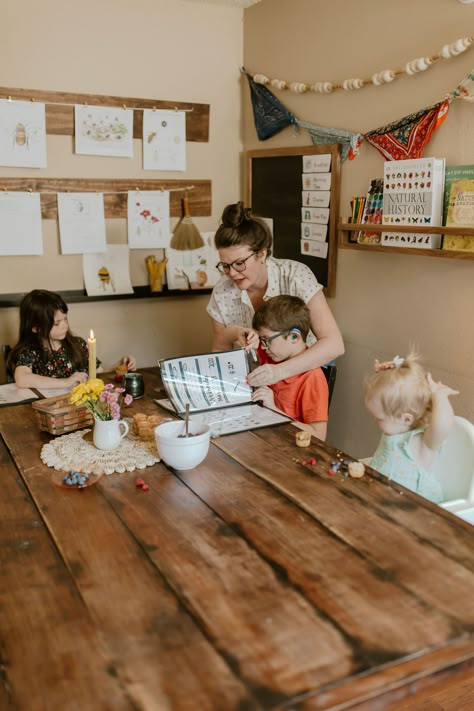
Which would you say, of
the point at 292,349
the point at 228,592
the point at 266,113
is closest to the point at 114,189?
the point at 266,113

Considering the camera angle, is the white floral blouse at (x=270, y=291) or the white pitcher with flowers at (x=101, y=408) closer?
the white pitcher with flowers at (x=101, y=408)

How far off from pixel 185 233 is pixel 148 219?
208 mm

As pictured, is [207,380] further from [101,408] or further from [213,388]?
[101,408]

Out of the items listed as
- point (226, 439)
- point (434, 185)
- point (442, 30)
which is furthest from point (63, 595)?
point (442, 30)

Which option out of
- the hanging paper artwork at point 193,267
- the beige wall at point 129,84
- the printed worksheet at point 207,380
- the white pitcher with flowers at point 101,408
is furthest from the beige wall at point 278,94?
the white pitcher with flowers at point 101,408

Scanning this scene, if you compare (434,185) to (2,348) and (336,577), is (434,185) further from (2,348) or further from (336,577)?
(2,348)

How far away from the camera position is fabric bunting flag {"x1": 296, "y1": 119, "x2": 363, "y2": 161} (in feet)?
8.87

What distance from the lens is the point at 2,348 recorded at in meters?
3.11

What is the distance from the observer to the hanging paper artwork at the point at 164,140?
3.33 meters

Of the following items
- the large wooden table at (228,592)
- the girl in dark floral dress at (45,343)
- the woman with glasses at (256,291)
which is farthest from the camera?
the girl in dark floral dress at (45,343)

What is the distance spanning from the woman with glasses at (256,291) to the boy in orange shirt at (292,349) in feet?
0.15

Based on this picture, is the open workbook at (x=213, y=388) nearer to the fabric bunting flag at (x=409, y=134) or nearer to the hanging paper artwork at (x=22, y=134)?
the fabric bunting flag at (x=409, y=134)

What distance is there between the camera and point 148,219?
3.40 metres

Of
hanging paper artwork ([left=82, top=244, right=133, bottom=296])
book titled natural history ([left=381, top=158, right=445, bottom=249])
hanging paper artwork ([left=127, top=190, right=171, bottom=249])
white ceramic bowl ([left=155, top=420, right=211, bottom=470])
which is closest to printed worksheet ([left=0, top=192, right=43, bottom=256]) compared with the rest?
hanging paper artwork ([left=82, top=244, right=133, bottom=296])
